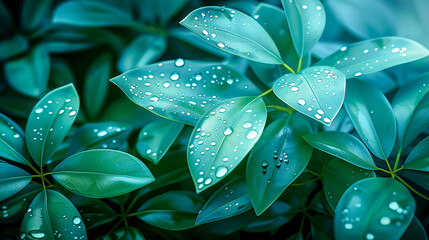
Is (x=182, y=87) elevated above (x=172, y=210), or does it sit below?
above

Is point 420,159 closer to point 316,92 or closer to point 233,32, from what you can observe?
point 316,92

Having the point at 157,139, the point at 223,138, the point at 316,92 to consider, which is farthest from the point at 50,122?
the point at 316,92

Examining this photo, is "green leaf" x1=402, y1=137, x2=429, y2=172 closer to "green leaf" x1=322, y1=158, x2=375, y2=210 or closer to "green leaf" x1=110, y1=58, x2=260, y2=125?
"green leaf" x1=322, y1=158, x2=375, y2=210

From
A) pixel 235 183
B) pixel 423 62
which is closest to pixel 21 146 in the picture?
pixel 235 183

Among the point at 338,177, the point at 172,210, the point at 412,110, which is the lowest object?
the point at 172,210

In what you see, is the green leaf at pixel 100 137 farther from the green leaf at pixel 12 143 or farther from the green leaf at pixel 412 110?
the green leaf at pixel 412 110
